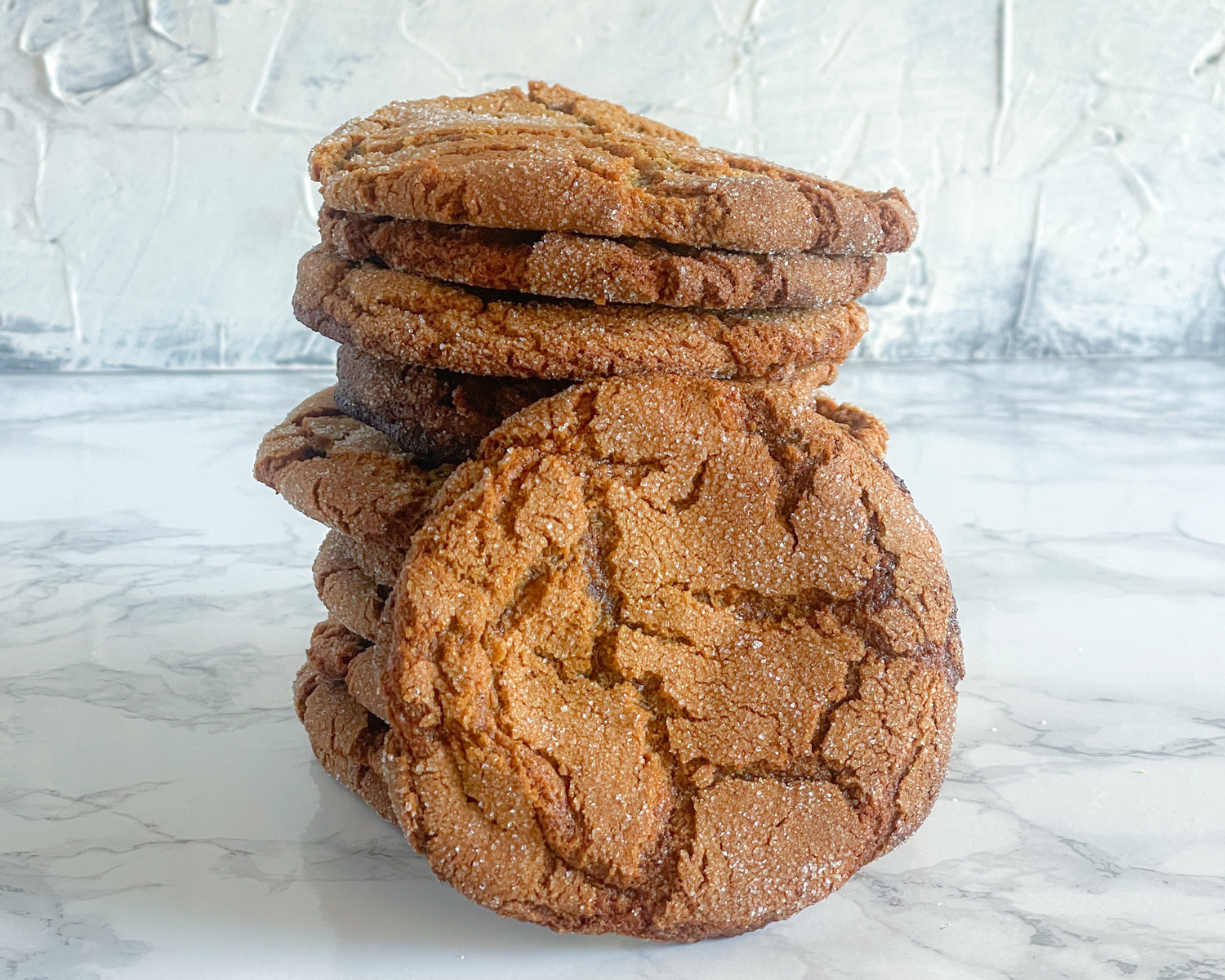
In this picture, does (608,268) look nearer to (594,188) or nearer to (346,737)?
(594,188)

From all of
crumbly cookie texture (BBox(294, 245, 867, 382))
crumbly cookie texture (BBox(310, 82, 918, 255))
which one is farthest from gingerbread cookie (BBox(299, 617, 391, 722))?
crumbly cookie texture (BBox(310, 82, 918, 255))

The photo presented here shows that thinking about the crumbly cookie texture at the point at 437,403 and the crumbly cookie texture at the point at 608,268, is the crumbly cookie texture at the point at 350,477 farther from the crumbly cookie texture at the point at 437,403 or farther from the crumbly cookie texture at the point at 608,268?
the crumbly cookie texture at the point at 608,268

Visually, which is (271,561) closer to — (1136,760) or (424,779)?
(424,779)

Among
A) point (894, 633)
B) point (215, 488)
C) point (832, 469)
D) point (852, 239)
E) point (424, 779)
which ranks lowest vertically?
point (215, 488)

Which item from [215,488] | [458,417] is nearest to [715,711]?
[458,417]

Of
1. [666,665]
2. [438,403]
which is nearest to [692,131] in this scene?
[438,403]

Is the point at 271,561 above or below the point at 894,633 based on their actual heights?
below
